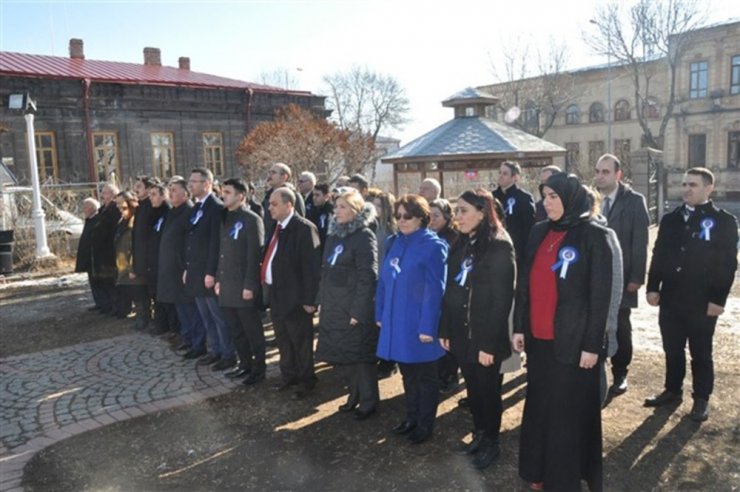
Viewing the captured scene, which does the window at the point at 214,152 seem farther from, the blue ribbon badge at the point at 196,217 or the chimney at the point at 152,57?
the blue ribbon badge at the point at 196,217

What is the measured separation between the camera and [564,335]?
3451 millimetres

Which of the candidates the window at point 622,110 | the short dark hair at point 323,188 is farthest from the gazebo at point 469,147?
the window at point 622,110

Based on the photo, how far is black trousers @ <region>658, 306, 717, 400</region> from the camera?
4672 millimetres

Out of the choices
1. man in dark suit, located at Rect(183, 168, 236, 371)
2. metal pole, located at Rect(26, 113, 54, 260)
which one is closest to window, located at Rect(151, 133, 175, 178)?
metal pole, located at Rect(26, 113, 54, 260)

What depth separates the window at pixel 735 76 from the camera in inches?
1464

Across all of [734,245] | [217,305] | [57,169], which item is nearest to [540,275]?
[734,245]

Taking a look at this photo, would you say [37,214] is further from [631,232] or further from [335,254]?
[631,232]

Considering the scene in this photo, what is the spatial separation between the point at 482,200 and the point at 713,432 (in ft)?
8.46

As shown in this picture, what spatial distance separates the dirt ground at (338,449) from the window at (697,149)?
1512 inches

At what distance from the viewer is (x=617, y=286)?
348cm

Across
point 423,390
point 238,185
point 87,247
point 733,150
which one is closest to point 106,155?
point 87,247

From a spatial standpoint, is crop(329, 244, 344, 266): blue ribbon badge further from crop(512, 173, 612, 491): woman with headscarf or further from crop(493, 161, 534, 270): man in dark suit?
crop(493, 161, 534, 270): man in dark suit

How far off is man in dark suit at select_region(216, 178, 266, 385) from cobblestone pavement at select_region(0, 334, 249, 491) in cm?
41

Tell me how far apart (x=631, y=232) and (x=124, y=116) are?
23211mm
